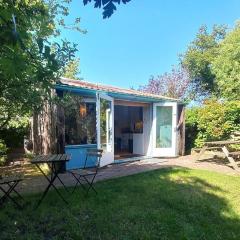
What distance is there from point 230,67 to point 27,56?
17.9 metres

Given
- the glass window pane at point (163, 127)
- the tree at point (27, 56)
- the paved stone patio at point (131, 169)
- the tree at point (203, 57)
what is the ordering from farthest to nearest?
the tree at point (203, 57) < the glass window pane at point (163, 127) < the paved stone patio at point (131, 169) < the tree at point (27, 56)

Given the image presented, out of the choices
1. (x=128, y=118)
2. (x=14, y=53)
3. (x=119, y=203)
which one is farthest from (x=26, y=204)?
(x=128, y=118)

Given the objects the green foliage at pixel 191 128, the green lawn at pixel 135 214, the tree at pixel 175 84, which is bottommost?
the green lawn at pixel 135 214

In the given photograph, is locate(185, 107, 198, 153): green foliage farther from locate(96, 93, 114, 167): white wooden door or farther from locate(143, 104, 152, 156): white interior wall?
locate(96, 93, 114, 167): white wooden door

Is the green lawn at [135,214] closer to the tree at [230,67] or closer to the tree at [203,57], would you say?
the tree at [230,67]

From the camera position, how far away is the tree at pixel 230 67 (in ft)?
63.7

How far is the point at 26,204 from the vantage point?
5.98m

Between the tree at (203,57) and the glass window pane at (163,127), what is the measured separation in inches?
518

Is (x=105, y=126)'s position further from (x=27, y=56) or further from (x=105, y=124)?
(x=27, y=56)

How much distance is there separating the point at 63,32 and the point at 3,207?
14832 millimetres

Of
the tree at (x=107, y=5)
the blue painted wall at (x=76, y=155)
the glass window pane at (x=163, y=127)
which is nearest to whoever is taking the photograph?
the tree at (x=107, y=5)

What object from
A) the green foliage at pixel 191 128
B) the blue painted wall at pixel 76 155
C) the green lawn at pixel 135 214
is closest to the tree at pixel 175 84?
→ the green foliage at pixel 191 128

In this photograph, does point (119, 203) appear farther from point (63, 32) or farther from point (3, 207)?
point (63, 32)

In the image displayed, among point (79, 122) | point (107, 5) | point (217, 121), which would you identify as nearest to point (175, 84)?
point (217, 121)
